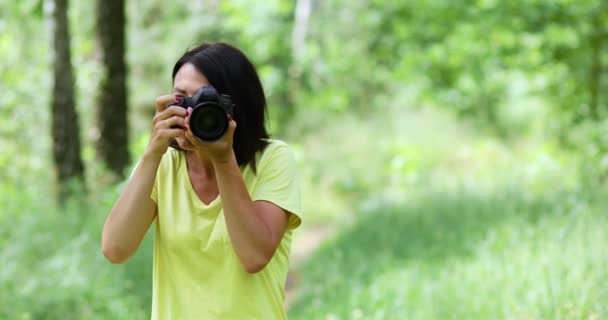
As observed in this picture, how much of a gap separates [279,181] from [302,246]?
8012 mm

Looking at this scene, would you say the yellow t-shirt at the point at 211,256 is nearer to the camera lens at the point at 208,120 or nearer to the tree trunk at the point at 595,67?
the camera lens at the point at 208,120

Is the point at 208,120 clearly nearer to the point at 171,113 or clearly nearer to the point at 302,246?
the point at 171,113

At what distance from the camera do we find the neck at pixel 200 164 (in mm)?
2162

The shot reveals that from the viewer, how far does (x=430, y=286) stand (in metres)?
5.16

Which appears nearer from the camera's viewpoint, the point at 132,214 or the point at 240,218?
the point at 240,218

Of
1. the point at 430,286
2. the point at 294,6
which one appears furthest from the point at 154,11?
the point at 430,286

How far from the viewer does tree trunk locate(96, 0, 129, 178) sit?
7.56 meters

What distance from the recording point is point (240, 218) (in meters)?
1.95

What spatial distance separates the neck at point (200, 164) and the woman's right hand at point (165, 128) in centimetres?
15

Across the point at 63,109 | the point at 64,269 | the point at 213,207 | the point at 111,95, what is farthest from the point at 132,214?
the point at 111,95

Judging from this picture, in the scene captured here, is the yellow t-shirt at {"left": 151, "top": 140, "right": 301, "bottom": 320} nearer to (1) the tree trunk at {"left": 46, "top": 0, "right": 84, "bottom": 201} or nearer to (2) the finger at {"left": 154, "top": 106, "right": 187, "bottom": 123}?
(2) the finger at {"left": 154, "top": 106, "right": 187, "bottom": 123}

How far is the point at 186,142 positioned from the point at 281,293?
19.8 inches

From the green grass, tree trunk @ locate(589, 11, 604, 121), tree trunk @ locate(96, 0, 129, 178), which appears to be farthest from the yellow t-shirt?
tree trunk @ locate(589, 11, 604, 121)

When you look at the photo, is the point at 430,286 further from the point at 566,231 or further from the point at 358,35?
the point at 358,35
